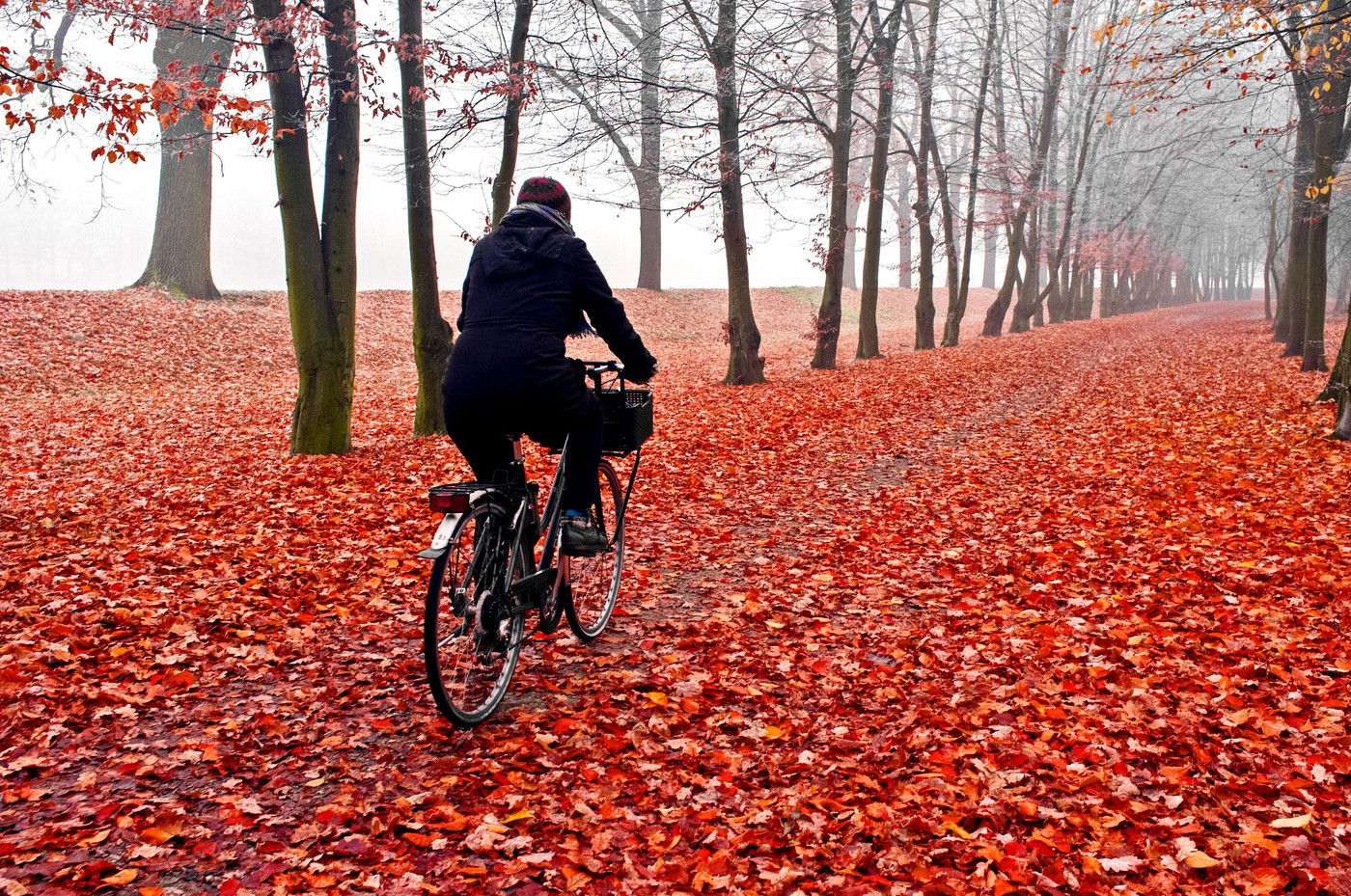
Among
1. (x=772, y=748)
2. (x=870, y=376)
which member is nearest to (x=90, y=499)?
(x=772, y=748)

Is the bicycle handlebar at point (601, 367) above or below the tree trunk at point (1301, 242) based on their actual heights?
below

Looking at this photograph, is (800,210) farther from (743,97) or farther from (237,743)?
(237,743)

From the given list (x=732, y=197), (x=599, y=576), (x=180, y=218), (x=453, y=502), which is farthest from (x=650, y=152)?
(x=453, y=502)

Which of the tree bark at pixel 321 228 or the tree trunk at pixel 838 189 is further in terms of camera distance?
the tree trunk at pixel 838 189

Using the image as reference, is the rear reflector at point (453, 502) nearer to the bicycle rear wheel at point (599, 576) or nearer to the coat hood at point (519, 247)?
the coat hood at point (519, 247)

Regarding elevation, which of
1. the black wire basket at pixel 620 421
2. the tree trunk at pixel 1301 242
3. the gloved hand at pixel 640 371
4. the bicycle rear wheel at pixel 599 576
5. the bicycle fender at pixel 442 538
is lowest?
the bicycle rear wheel at pixel 599 576

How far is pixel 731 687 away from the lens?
4.48 m

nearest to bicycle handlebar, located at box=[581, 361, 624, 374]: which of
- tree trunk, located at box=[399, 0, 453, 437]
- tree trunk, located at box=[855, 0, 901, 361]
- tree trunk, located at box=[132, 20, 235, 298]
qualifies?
tree trunk, located at box=[399, 0, 453, 437]

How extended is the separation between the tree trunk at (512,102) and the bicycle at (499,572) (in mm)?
7073

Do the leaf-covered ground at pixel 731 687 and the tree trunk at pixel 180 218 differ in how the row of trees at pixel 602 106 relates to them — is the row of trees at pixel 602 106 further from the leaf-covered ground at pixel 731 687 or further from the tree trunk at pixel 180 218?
the leaf-covered ground at pixel 731 687

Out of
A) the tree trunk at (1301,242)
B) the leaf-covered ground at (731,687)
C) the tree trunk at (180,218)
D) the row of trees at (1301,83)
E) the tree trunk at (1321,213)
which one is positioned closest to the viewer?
the leaf-covered ground at (731,687)

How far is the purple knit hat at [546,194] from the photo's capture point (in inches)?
158

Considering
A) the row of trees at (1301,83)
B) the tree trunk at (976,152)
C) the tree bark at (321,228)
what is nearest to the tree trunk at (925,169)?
the tree trunk at (976,152)

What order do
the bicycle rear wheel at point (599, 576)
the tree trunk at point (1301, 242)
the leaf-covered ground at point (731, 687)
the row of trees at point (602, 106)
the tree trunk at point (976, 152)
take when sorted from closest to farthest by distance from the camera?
1. the leaf-covered ground at point (731, 687)
2. the bicycle rear wheel at point (599, 576)
3. the row of trees at point (602, 106)
4. the tree trunk at point (1301, 242)
5. the tree trunk at point (976, 152)
